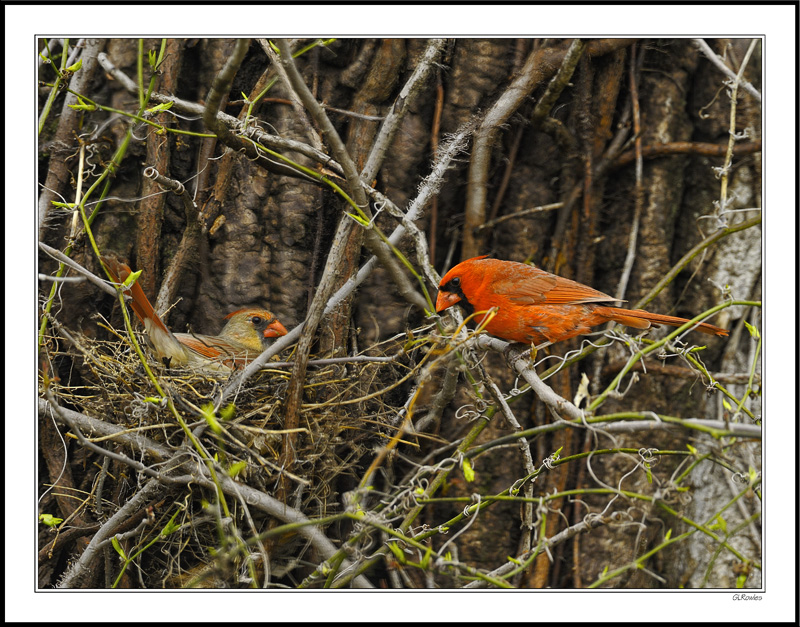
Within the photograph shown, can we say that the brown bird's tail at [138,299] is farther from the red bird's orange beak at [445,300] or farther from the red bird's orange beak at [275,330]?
the red bird's orange beak at [445,300]

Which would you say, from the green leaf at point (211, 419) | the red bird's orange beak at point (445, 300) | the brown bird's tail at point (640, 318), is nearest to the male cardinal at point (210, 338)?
the green leaf at point (211, 419)

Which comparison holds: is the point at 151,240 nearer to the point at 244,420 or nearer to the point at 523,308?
the point at 244,420

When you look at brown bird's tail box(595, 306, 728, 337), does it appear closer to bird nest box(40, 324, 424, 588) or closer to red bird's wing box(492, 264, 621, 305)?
red bird's wing box(492, 264, 621, 305)

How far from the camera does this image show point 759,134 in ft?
8.18

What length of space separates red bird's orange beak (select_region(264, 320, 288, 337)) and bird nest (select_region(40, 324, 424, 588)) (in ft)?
0.44

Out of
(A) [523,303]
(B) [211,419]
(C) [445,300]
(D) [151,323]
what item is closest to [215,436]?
(B) [211,419]

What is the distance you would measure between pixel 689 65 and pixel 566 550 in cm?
220

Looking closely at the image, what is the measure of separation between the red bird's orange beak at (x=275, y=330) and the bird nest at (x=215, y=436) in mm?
133

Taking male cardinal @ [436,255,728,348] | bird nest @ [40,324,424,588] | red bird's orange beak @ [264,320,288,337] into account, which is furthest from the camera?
red bird's orange beak @ [264,320,288,337]

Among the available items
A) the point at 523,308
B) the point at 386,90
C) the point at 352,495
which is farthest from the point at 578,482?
the point at 386,90

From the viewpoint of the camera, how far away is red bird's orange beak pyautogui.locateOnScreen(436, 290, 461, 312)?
226 cm

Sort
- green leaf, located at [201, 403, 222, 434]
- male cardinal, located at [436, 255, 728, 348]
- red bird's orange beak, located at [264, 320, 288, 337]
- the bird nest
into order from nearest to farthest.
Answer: green leaf, located at [201, 403, 222, 434], the bird nest, male cardinal, located at [436, 255, 728, 348], red bird's orange beak, located at [264, 320, 288, 337]

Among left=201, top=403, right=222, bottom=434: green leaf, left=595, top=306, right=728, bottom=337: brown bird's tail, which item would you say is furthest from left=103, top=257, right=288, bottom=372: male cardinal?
left=595, top=306, right=728, bottom=337: brown bird's tail

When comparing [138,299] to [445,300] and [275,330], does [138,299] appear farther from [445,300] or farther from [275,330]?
[445,300]
